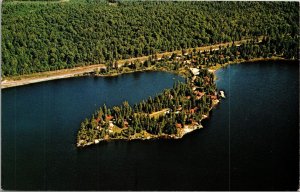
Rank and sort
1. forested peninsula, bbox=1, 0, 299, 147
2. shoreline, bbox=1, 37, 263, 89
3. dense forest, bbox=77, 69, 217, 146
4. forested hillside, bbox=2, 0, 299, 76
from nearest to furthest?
dense forest, bbox=77, 69, 217, 146 < shoreline, bbox=1, 37, 263, 89 < forested peninsula, bbox=1, 0, 299, 147 < forested hillside, bbox=2, 0, 299, 76

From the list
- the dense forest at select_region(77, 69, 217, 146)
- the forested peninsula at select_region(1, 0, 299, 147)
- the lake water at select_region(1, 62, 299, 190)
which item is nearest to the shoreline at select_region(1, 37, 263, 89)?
the forested peninsula at select_region(1, 0, 299, 147)

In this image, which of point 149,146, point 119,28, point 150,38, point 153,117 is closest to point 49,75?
point 119,28

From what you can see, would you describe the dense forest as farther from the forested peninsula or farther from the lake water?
the lake water

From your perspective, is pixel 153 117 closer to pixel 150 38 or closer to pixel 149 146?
pixel 149 146

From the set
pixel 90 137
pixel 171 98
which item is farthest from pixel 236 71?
pixel 90 137

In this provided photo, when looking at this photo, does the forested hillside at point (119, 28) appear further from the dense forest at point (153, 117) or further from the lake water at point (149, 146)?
the dense forest at point (153, 117)

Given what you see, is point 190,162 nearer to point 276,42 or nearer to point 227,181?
point 227,181
